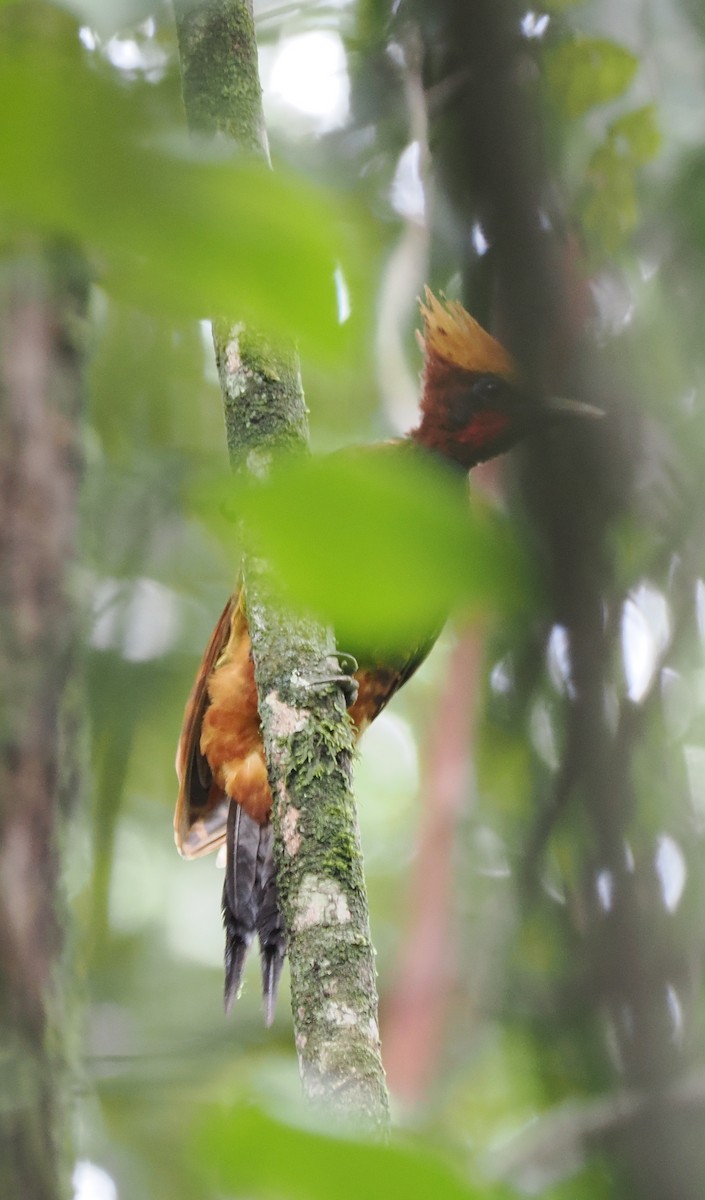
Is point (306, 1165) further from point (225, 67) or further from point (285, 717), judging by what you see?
point (225, 67)

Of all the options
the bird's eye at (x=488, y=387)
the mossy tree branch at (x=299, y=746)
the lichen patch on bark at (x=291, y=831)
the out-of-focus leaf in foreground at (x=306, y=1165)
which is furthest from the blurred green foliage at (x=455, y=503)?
the bird's eye at (x=488, y=387)

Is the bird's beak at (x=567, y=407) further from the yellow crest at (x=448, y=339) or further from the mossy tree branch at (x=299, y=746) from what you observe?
the yellow crest at (x=448, y=339)

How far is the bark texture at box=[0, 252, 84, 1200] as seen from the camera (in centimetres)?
186

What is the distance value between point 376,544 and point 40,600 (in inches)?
80.7

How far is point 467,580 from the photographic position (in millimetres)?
327

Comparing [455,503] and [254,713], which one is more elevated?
[254,713]

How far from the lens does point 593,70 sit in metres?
2.25

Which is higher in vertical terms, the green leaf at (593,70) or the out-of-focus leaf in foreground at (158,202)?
the green leaf at (593,70)

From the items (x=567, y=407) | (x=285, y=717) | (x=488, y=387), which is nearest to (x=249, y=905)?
(x=285, y=717)

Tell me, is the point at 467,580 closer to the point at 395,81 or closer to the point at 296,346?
the point at 296,346

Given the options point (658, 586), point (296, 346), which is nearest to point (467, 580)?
point (296, 346)

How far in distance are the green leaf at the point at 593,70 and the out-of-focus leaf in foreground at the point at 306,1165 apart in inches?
74.2

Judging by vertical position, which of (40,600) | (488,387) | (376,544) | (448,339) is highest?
(448,339)

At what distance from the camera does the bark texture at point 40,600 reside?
1.86 meters
